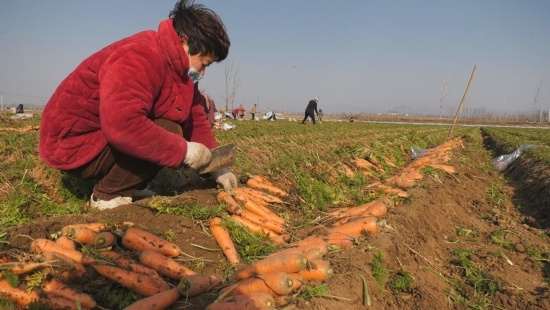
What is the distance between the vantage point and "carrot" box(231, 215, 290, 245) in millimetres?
3771

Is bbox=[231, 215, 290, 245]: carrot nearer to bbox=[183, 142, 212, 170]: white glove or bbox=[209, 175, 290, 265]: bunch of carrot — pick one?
bbox=[209, 175, 290, 265]: bunch of carrot

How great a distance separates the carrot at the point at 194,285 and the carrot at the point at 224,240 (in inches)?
28.4

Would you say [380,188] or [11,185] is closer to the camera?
[11,185]

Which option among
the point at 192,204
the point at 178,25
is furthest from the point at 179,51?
the point at 192,204

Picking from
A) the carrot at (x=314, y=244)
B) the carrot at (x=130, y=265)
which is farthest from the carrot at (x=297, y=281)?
the carrot at (x=130, y=265)

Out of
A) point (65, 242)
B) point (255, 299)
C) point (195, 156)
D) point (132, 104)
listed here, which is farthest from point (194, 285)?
point (132, 104)

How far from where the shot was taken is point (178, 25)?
3.41 meters

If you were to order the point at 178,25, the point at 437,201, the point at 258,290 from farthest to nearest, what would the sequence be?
the point at 437,201 → the point at 178,25 → the point at 258,290

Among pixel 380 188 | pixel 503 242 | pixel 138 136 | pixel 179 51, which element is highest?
pixel 179 51

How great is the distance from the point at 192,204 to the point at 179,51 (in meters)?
1.52

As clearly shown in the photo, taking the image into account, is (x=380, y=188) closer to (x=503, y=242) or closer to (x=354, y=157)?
(x=503, y=242)

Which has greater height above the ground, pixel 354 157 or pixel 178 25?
pixel 178 25

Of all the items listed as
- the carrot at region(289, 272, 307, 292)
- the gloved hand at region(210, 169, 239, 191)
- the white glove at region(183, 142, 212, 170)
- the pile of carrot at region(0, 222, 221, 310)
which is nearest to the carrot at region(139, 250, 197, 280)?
the pile of carrot at region(0, 222, 221, 310)

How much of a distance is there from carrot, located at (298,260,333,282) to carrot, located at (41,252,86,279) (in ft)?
4.96
